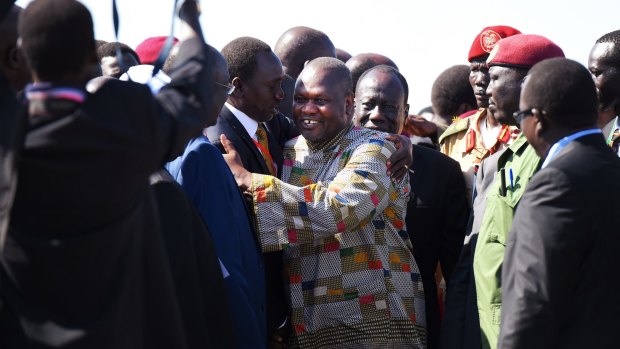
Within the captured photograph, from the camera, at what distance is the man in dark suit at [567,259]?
3.70 m

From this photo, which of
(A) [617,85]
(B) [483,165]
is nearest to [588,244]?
(B) [483,165]

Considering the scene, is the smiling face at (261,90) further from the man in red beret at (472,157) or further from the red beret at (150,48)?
the man in red beret at (472,157)

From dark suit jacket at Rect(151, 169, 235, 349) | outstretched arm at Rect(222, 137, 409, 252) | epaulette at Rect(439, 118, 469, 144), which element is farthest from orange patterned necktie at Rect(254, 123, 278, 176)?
epaulette at Rect(439, 118, 469, 144)

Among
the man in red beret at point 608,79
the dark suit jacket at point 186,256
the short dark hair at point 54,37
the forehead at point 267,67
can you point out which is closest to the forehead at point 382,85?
the forehead at point 267,67

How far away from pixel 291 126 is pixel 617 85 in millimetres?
1904

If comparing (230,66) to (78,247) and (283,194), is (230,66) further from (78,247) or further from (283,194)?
(78,247)

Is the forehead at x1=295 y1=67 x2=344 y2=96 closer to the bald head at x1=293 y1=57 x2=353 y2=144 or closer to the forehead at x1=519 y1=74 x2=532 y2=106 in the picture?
the bald head at x1=293 y1=57 x2=353 y2=144

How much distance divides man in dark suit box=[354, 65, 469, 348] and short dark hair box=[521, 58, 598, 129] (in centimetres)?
171

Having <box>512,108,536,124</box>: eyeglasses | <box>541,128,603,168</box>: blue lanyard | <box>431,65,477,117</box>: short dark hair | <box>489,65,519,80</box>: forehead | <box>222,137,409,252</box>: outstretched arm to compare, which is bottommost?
<box>431,65,477,117</box>: short dark hair

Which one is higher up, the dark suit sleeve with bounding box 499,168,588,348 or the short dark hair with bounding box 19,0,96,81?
the short dark hair with bounding box 19,0,96,81

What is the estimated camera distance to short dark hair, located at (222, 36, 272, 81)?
5.14 metres

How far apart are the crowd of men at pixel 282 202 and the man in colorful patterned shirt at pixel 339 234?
10 mm

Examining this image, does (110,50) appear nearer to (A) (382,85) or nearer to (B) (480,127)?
(A) (382,85)

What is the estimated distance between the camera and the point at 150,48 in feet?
18.7
